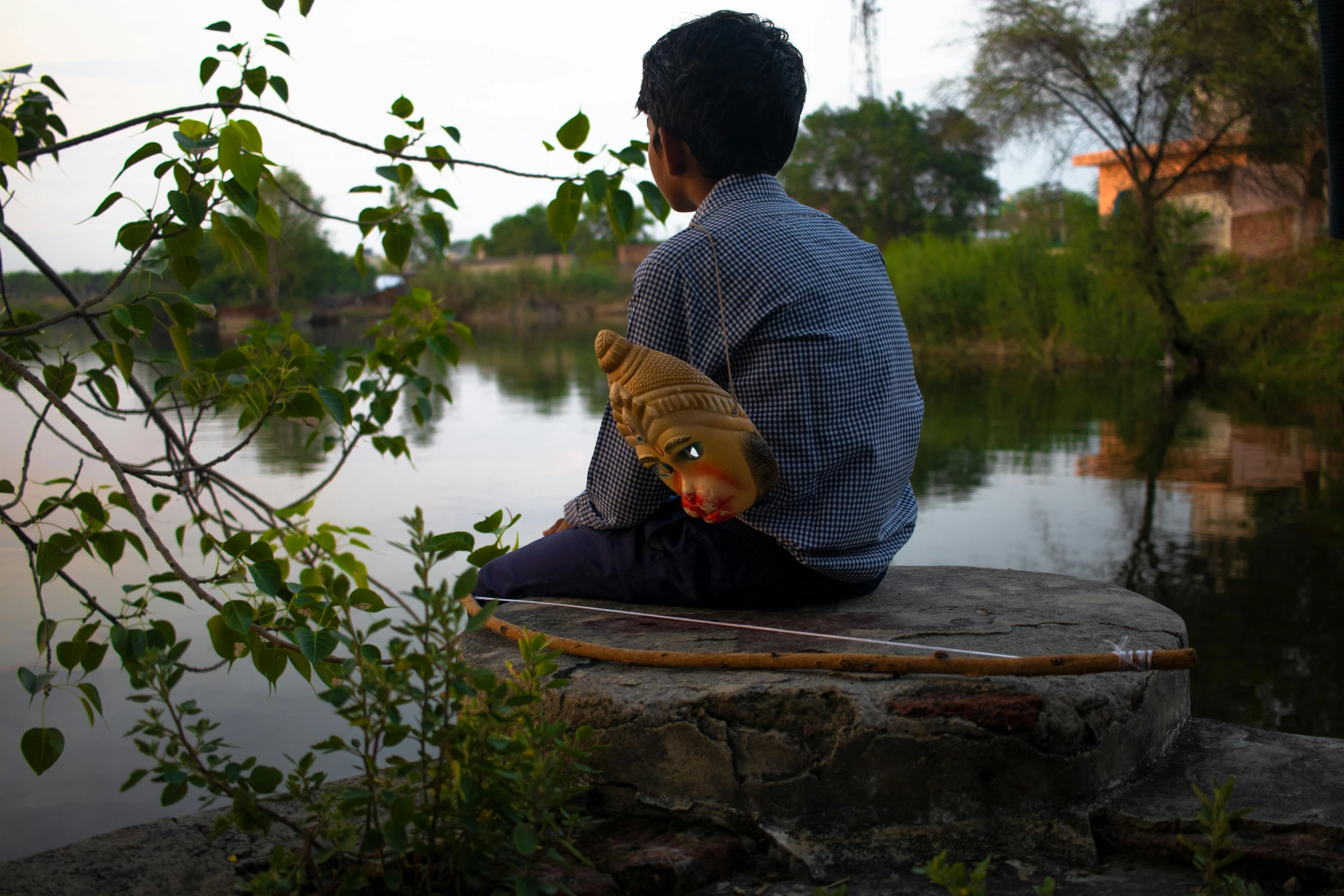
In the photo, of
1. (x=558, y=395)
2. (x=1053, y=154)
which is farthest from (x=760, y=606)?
(x=1053, y=154)

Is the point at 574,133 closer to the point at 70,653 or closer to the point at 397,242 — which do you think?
the point at 397,242

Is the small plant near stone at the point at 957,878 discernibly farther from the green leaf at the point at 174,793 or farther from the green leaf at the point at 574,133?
the green leaf at the point at 574,133

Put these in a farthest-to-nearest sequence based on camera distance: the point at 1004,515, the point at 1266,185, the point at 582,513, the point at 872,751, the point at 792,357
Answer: the point at 1266,185, the point at 1004,515, the point at 582,513, the point at 792,357, the point at 872,751

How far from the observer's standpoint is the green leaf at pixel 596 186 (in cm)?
187

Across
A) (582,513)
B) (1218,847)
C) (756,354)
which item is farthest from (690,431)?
(1218,847)

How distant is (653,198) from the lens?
191 centimetres

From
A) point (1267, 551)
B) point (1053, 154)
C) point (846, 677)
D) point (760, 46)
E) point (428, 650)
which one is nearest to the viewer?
point (428, 650)

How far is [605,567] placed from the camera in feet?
6.52

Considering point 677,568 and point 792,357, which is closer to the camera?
point 792,357

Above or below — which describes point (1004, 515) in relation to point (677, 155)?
below

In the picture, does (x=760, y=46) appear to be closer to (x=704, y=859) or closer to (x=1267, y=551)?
(x=704, y=859)

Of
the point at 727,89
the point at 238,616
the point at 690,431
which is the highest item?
the point at 727,89

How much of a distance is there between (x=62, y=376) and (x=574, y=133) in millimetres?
962

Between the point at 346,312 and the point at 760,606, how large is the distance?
26778 millimetres
